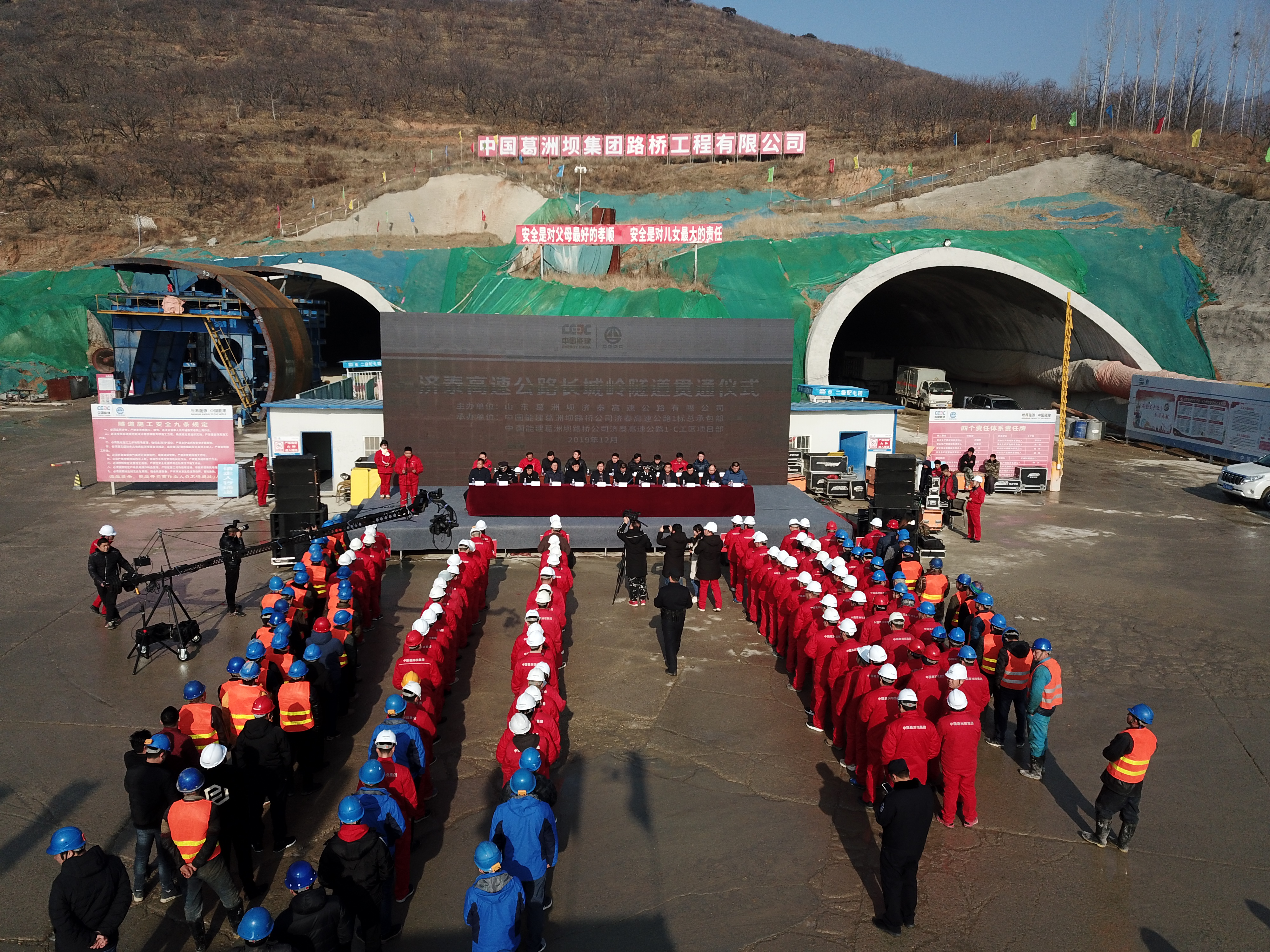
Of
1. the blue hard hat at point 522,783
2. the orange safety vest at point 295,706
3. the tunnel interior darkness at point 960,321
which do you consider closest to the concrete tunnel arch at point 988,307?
the tunnel interior darkness at point 960,321

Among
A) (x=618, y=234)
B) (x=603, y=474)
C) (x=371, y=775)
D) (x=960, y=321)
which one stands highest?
(x=618, y=234)

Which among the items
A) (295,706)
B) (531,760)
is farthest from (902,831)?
(295,706)

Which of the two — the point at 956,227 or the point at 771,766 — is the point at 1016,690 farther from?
the point at 956,227

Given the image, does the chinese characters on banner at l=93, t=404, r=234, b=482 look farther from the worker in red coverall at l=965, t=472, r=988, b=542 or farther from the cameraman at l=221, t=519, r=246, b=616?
the worker in red coverall at l=965, t=472, r=988, b=542

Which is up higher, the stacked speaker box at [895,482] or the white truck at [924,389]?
the white truck at [924,389]

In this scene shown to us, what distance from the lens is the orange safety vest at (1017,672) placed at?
317 inches

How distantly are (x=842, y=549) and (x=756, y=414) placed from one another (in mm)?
6990

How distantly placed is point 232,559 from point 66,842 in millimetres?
7254

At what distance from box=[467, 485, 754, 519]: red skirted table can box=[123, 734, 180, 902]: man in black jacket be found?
33.6 ft

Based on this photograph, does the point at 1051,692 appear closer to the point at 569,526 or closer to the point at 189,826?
the point at 189,826

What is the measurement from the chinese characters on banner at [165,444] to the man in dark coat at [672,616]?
43.2ft

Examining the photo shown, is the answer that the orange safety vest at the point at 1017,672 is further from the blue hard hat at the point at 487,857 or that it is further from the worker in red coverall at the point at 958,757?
the blue hard hat at the point at 487,857

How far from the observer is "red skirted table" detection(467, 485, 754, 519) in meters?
16.1

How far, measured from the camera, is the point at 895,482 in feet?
52.9
